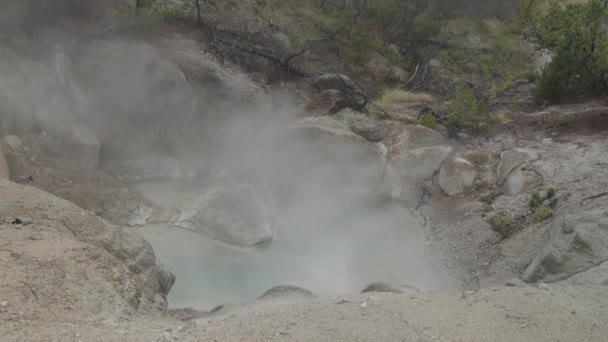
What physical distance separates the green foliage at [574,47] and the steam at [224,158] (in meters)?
7.77

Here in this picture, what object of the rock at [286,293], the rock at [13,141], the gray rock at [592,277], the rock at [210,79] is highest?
the gray rock at [592,277]

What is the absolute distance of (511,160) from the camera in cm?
1736

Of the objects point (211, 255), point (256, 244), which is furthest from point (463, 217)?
point (211, 255)

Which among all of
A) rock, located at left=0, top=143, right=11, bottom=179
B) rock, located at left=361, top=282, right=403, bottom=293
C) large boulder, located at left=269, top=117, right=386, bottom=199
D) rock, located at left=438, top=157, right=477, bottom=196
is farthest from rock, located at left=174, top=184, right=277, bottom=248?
rock, located at left=438, top=157, right=477, bottom=196

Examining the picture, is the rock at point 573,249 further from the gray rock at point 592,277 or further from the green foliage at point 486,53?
the green foliage at point 486,53

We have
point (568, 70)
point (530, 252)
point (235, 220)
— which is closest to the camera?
point (530, 252)

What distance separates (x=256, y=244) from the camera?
15.5 meters

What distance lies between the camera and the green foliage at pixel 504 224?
14.8m

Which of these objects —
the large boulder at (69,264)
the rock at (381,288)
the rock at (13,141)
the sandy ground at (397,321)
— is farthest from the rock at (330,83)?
the sandy ground at (397,321)

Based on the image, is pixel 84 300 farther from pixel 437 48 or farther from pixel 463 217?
pixel 437 48

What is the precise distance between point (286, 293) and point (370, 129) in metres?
8.87

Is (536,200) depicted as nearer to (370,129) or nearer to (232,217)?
(370,129)

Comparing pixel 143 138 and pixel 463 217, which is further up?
pixel 463 217

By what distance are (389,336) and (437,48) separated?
846 inches
